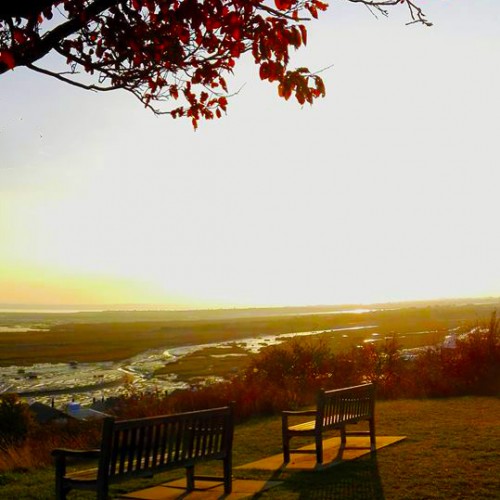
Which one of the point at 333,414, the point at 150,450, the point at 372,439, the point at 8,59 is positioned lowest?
the point at 372,439

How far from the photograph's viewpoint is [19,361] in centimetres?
6294

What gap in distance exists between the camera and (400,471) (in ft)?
31.6

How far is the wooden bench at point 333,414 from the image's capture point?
412 inches

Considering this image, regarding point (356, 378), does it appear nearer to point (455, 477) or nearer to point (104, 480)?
point (455, 477)

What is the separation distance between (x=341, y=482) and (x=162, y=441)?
2.46 m

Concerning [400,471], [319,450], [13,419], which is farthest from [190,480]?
[13,419]

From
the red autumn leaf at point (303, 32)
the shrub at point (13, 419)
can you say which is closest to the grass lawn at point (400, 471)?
the red autumn leaf at point (303, 32)

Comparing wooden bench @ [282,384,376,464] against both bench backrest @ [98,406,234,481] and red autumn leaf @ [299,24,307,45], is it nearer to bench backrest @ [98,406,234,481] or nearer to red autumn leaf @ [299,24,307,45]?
bench backrest @ [98,406,234,481]

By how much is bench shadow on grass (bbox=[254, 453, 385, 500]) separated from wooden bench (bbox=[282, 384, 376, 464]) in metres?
0.51

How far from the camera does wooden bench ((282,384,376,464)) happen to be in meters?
10.5

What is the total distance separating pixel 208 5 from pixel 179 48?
42.0 inches

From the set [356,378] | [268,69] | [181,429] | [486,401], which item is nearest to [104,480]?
[181,429]

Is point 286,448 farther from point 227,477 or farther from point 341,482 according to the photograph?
point 227,477

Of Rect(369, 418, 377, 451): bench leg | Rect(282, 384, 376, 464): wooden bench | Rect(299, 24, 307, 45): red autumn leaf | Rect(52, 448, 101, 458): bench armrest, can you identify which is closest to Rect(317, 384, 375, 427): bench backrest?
Rect(282, 384, 376, 464): wooden bench
